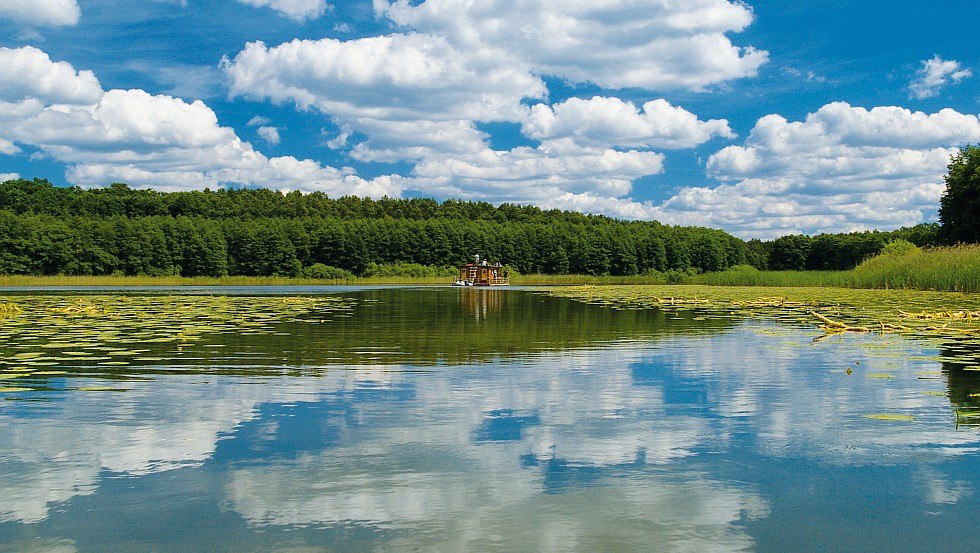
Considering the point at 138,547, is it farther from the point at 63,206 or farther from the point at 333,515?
the point at 63,206

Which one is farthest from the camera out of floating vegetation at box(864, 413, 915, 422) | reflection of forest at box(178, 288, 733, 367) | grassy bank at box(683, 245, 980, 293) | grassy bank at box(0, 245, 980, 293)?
grassy bank at box(0, 245, 980, 293)

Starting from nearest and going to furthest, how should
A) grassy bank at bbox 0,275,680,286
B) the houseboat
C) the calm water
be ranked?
the calm water
grassy bank at bbox 0,275,680,286
the houseboat

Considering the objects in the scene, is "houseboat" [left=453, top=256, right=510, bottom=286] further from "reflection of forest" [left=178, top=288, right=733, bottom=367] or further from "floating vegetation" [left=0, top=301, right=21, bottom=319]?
"reflection of forest" [left=178, top=288, right=733, bottom=367]

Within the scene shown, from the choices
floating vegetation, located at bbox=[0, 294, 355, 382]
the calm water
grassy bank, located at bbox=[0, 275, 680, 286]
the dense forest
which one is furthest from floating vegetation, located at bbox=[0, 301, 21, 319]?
the dense forest

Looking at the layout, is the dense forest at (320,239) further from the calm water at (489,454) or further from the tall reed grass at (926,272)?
the calm water at (489,454)

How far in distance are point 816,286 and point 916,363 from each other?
35583 mm

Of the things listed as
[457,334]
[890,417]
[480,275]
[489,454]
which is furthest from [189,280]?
[890,417]

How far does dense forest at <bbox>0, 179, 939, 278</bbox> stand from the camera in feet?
279

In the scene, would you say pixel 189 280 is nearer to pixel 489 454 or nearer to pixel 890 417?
pixel 489 454

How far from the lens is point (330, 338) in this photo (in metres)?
13.1

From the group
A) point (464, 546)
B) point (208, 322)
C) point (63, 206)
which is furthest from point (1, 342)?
point (63, 206)

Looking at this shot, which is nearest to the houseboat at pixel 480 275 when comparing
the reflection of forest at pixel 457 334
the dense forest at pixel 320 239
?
the dense forest at pixel 320 239

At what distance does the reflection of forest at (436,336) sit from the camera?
34.0 feet

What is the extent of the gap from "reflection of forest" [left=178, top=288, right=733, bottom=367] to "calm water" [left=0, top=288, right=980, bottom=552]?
525mm
